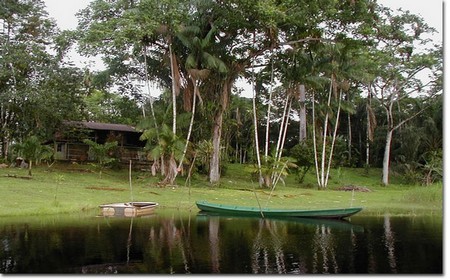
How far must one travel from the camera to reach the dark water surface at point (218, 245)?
1088cm

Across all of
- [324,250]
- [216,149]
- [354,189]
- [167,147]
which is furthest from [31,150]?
[324,250]

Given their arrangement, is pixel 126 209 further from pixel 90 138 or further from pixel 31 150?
pixel 90 138

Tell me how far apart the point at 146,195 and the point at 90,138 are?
50.7ft

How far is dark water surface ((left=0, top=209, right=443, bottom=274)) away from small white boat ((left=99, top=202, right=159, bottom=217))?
69 cm

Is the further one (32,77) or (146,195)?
(32,77)

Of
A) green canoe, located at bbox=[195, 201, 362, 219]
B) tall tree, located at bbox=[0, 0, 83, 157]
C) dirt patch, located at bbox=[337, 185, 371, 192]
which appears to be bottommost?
green canoe, located at bbox=[195, 201, 362, 219]

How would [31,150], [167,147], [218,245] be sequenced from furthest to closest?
[167,147] < [31,150] < [218,245]

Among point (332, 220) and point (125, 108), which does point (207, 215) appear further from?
point (125, 108)

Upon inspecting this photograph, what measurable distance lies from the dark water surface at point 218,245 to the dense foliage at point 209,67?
10.9m

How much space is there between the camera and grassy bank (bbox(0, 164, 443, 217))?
65.2ft

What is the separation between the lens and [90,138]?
3756 cm

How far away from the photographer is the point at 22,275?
10.1m

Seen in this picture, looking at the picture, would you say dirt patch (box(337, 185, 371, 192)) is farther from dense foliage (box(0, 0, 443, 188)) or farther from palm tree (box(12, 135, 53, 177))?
palm tree (box(12, 135, 53, 177))

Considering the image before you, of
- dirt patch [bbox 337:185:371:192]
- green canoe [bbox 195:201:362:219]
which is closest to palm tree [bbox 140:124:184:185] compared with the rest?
green canoe [bbox 195:201:362:219]
